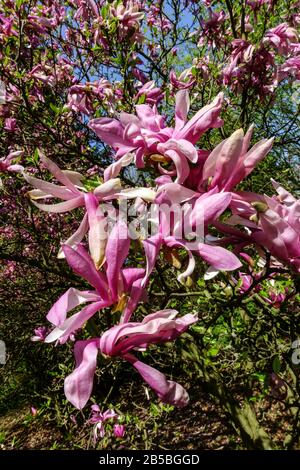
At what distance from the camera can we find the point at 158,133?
2.72 ft

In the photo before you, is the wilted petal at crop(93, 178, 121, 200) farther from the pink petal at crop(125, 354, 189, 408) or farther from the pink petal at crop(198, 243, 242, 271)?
the pink petal at crop(125, 354, 189, 408)

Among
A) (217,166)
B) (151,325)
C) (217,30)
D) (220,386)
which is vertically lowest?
(220,386)

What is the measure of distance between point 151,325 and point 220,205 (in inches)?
9.2

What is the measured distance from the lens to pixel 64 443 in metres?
5.57

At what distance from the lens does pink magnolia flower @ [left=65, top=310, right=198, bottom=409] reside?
0.66m

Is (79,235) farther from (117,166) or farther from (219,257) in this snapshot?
(219,257)

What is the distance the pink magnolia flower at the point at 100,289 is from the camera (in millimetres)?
699

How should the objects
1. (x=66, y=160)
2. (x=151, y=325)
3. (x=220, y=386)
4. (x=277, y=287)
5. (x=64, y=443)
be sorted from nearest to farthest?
(x=151, y=325) < (x=277, y=287) < (x=220, y=386) < (x=66, y=160) < (x=64, y=443)

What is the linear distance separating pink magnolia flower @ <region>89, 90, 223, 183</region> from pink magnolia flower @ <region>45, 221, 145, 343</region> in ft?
0.52

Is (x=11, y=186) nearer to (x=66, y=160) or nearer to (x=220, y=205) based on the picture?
(x=66, y=160)

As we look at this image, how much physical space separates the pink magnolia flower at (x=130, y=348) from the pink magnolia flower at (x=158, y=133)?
261 mm

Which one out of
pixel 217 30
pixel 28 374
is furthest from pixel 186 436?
pixel 217 30

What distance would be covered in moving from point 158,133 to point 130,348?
16.8 inches

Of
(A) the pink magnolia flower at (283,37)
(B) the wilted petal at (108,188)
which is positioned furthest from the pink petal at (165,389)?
(A) the pink magnolia flower at (283,37)
